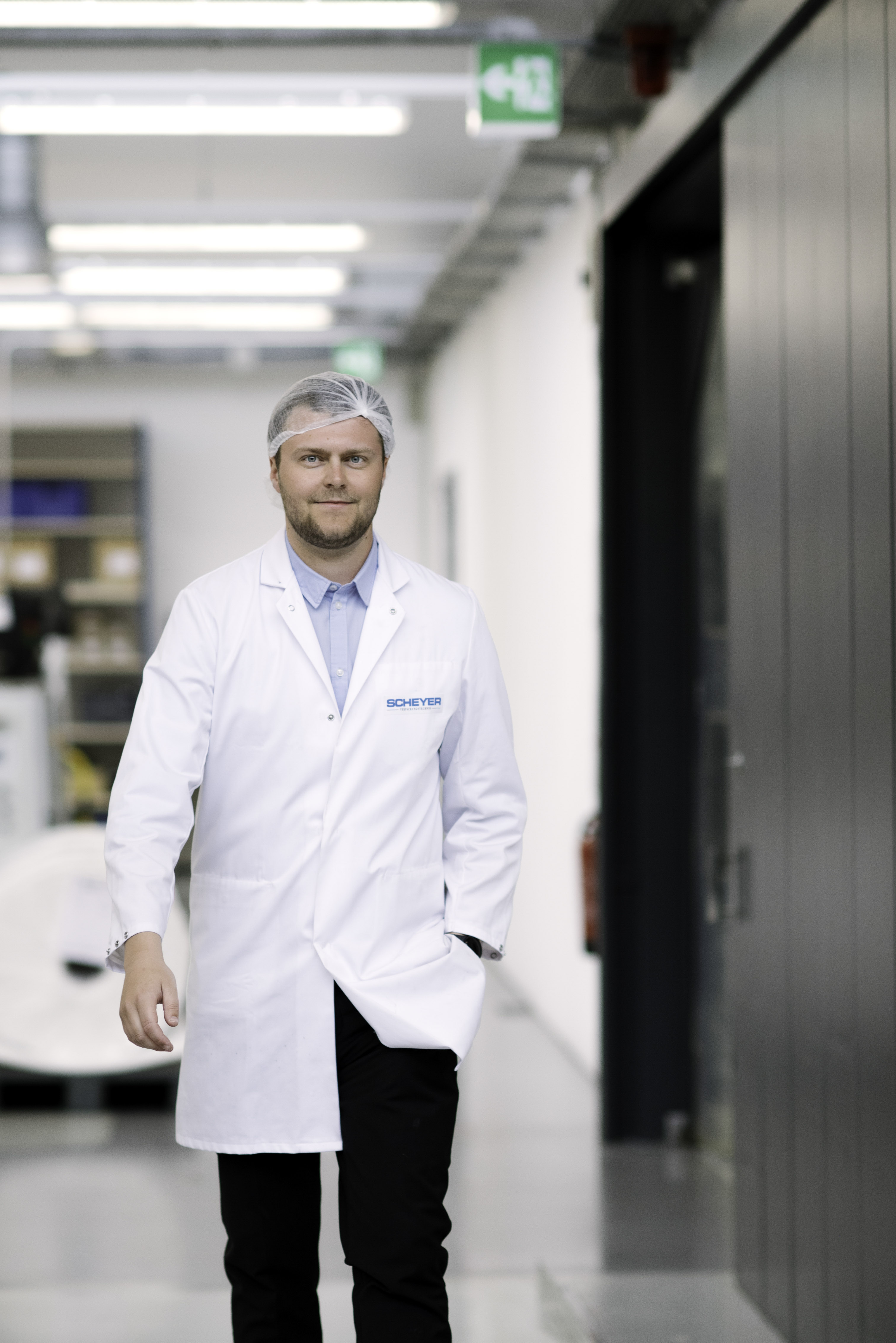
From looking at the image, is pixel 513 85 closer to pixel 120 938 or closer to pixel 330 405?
pixel 330 405

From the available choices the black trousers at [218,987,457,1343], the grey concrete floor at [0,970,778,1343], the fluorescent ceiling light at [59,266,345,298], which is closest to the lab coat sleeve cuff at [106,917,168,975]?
the black trousers at [218,987,457,1343]

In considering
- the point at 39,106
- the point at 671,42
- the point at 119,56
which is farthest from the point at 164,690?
the point at 119,56

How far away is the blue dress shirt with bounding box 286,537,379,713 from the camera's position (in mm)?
2170

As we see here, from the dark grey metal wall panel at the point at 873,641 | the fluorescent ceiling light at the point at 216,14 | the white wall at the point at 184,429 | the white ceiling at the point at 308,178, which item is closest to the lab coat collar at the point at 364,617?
the dark grey metal wall panel at the point at 873,641

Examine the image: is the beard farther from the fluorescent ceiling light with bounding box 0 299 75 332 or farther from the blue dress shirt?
the fluorescent ceiling light with bounding box 0 299 75 332

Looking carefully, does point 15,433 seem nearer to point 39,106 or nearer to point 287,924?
point 39,106

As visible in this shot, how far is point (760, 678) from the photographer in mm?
3186

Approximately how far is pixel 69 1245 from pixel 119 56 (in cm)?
356

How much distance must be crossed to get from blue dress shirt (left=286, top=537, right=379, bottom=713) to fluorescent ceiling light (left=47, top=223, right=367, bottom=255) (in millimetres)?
4006

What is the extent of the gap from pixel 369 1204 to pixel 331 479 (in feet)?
3.08

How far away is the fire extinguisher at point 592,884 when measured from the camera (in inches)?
181

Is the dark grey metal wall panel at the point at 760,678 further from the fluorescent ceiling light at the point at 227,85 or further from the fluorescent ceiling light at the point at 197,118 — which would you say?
the fluorescent ceiling light at the point at 197,118

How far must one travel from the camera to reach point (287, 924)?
6.81 ft

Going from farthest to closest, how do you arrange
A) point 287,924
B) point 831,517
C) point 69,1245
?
1. point 69,1245
2. point 831,517
3. point 287,924
